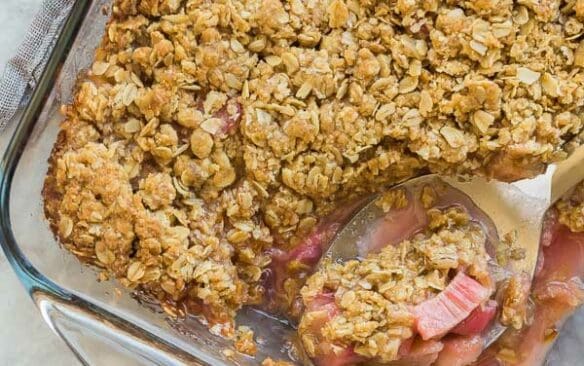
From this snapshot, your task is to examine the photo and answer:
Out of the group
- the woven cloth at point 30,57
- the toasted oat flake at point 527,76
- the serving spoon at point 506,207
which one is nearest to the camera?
the toasted oat flake at point 527,76

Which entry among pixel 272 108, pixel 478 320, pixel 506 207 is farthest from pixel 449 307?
pixel 272 108

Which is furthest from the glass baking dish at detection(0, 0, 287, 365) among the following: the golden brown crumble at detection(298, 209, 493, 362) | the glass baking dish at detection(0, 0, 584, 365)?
the golden brown crumble at detection(298, 209, 493, 362)

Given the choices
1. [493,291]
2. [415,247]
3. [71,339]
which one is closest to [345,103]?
[415,247]

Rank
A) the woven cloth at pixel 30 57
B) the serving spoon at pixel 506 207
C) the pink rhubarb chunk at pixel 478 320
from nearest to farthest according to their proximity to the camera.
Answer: the pink rhubarb chunk at pixel 478 320
the serving spoon at pixel 506 207
the woven cloth at pixel 30 57

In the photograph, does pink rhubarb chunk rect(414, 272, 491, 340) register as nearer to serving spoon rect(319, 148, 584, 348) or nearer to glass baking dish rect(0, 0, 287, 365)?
Result: serving spoon rect(319, 148, 584, 348)

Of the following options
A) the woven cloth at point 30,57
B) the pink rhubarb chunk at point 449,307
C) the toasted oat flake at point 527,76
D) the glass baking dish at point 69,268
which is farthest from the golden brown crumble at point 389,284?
the woven cloth at point 30,57

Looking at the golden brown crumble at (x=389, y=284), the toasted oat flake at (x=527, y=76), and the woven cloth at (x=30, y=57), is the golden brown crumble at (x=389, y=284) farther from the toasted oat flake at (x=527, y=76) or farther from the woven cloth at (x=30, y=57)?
the woven cloth at (x=30, y=57)

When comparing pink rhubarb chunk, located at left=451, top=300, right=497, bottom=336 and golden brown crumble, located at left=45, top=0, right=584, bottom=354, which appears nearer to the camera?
golden brown crumble, located at left=45, top=0, right=584, bottom=354
